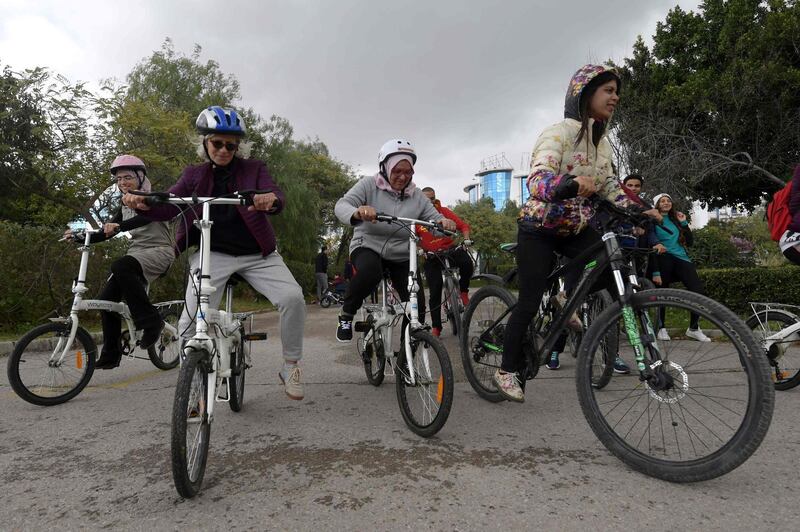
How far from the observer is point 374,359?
416 centimetres

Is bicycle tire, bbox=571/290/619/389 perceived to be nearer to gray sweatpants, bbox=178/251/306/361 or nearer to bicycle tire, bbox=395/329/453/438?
bicycle tire, bbox=395/329/453/438

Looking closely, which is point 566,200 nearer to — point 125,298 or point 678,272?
point 125,298

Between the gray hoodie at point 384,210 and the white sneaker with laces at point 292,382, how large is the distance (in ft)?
3.47

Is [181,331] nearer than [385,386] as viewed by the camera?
Yes

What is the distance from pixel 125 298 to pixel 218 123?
1941mm

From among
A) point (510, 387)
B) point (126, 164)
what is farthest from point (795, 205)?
point (126, 164)

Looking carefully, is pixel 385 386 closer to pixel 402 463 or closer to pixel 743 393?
pixel 402 463

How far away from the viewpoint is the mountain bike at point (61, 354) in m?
3.69

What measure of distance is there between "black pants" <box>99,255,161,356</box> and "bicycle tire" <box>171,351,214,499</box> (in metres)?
2.23

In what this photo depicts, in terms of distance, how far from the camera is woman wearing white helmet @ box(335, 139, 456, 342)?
3.71m

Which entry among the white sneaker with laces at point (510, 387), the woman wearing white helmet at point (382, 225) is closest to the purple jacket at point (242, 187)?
the woman wearing white helmet at point (382, 225)

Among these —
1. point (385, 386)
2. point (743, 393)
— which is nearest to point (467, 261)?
point (385, 386)

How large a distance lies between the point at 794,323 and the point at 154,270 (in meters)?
5.23

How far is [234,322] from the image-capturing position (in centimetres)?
300
